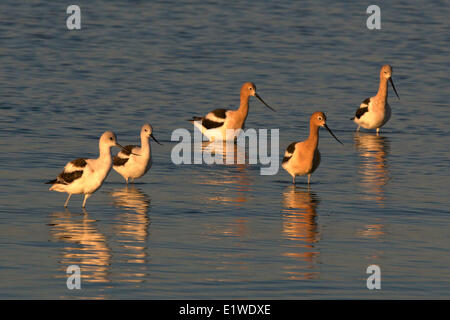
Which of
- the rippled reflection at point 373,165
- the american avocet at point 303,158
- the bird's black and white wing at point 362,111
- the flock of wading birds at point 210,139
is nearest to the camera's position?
the flock of wading birds at point 210,139

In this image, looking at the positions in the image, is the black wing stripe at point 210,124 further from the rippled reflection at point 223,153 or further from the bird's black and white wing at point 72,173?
the bird's black and white wing at point 72,173

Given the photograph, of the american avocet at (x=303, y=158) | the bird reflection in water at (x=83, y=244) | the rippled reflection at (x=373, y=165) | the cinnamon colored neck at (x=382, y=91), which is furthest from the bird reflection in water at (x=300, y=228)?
the cinnamon colored neck at (x=382, y=91)

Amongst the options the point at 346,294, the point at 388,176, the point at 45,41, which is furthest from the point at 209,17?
the point at 346,294

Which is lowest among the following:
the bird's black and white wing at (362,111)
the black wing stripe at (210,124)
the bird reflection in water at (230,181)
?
the bird reflection in water at (230,181)

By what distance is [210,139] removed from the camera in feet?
84.7

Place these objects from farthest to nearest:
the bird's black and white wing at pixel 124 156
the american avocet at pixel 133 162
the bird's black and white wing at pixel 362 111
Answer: the bird's black and white wing at pixel 362 111 → the bird's black and white wing at pixel 124 156 → the american avocet at pixel 133 162

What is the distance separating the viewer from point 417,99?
100ft

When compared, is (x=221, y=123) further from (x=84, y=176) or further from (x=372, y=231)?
(x=372, y=231)

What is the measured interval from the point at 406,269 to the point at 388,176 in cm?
681

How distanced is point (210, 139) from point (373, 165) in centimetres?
529

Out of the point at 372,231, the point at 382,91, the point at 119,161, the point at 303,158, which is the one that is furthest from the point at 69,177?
the point at 382,91

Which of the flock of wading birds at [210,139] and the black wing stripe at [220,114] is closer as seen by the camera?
the flock of wading birds at [210,139]

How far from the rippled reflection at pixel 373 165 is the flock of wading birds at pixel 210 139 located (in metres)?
0.82

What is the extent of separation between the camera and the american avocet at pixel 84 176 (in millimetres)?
16953
